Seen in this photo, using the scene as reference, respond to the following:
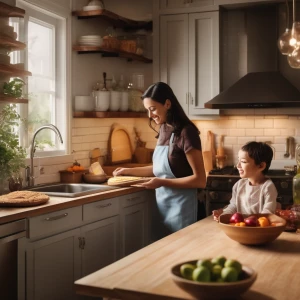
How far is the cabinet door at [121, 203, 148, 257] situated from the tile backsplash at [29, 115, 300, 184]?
2.64 ft

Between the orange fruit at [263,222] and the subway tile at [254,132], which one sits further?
the subway tile at [254,132]

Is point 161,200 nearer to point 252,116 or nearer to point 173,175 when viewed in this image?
point 173,175

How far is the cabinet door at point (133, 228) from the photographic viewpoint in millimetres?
4574

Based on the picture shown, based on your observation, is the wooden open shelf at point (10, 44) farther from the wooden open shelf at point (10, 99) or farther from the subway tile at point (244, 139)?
the subway tile at point (244, 139)

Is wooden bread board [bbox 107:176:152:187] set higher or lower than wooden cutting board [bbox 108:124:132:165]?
lower

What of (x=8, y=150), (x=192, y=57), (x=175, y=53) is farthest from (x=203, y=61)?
(x=8, y=150)

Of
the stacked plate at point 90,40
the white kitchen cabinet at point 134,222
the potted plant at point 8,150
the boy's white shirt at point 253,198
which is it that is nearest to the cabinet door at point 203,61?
the stacked plate at point 90,40

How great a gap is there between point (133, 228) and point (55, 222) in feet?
3.96

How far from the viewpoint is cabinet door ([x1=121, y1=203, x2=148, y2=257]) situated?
180 inches

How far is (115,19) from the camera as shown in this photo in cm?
541

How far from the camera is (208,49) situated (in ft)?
18.7

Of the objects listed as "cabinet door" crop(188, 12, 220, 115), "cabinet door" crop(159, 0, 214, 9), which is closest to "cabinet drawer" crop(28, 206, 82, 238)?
"cabinet door" crop(188, 12, 220, 115)

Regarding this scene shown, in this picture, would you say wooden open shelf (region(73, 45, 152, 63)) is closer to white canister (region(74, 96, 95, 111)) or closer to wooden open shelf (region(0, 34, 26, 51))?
white canister (region(74, 96, 95, 111))

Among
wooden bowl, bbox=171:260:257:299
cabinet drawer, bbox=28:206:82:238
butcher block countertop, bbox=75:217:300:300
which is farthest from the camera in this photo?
cabinet drawer, bbox=28:206:82:238
